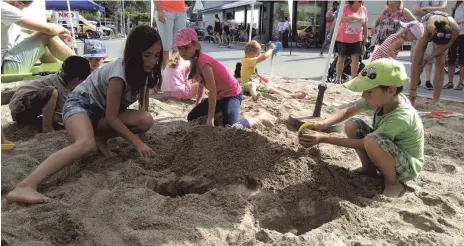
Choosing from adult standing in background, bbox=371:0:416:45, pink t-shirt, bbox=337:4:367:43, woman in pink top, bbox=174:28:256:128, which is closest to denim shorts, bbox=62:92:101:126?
woman in pink top, bbox=174:28:256:128

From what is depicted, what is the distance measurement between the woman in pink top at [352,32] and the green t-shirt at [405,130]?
379 cm

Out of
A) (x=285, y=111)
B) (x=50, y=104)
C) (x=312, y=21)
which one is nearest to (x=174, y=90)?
(x=285, y=111)

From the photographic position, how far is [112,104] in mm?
2439

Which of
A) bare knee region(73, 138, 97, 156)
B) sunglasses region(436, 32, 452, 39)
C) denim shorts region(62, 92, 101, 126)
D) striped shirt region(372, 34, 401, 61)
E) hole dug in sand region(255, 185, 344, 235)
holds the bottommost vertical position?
hole dug in sand region(255, 185, 344, 235)

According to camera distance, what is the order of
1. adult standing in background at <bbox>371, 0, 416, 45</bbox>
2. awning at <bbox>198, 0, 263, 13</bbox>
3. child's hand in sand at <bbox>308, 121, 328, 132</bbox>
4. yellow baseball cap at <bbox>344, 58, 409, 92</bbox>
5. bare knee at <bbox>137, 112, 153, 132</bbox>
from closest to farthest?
yellow baseball cap at <bbox>344, 58, 409, 92</bbox>
child's hand in sand at <bbox>308, 121, 328, 132</bbox>
bare knee at <bbox>137, 112, 153, 132</bbox>
adult standing in background at <bbox>371, 0, 416, 45</bbox>
awning at <bbox>198, 0, 263, 13</bbox>

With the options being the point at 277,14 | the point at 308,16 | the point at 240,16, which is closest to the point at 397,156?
the point at 308,16

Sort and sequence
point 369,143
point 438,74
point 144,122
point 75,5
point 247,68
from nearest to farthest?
point 369,143, point 144,122, point 438,74, point 247,68, point 75,5

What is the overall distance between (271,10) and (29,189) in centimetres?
1749

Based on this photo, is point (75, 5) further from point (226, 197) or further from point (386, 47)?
point (226, 197)

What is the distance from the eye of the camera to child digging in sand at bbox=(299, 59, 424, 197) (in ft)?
6.72

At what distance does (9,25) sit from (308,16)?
47.5ft

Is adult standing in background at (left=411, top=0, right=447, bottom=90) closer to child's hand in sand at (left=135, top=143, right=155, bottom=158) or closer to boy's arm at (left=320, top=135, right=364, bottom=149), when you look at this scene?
boy's arm at (left=320, top=135, right=364, bottom=149)

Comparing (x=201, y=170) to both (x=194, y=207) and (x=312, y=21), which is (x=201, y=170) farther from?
(x=312, y=21)

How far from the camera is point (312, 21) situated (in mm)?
16734
